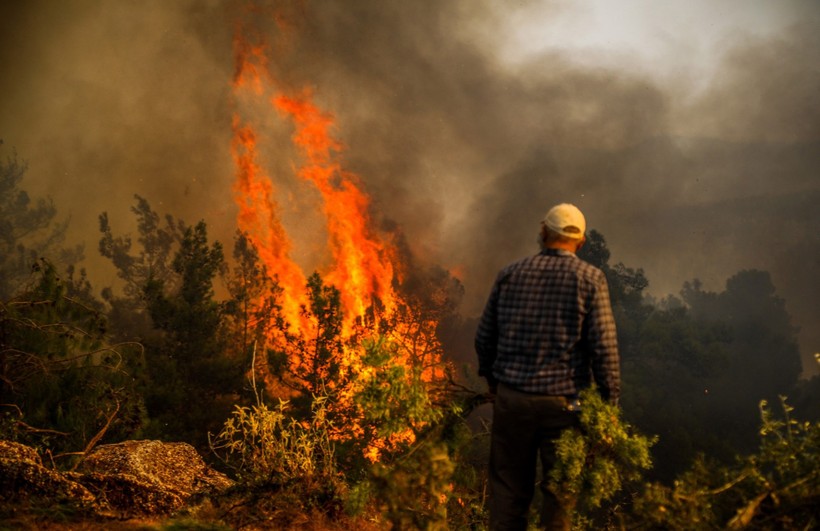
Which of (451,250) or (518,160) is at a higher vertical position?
(518,160)

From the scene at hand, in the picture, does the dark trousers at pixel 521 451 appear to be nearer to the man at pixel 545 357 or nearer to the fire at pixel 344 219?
the man at pixel 545 357

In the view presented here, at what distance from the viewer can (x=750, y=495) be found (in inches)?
144

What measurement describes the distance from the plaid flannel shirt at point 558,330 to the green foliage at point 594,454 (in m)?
0.13

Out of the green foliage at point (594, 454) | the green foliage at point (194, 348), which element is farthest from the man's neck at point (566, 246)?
the green foliage at point (194, 348)

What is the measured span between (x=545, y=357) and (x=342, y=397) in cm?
1922

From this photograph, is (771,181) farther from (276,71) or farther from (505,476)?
(505,476)

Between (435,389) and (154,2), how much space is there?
10682cm

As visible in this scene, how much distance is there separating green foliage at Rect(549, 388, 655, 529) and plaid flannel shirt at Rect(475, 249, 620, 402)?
13 cm

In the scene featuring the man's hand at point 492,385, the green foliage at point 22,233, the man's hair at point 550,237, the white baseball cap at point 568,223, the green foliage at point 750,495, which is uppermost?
the green foliage at point 22,233

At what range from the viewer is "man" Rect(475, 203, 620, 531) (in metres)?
3.45

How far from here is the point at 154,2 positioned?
9225 cm

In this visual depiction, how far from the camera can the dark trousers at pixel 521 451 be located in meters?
3.50

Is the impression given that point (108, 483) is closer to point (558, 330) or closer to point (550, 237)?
point (558, 330)

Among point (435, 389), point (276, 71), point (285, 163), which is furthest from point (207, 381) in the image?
point (276, 71)
